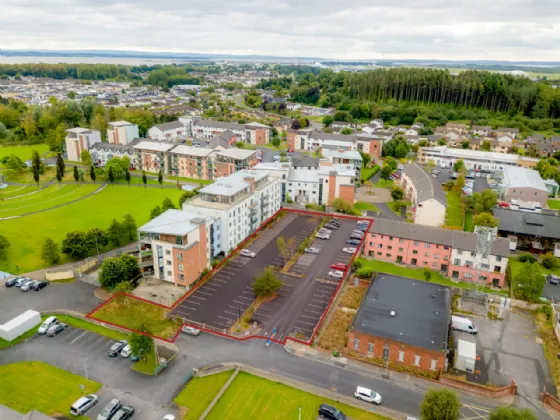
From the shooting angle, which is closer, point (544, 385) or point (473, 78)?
point (544, 385)

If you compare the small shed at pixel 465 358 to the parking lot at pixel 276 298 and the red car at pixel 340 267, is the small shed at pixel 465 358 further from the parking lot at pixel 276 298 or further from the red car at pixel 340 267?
the red car at pixel 340 267

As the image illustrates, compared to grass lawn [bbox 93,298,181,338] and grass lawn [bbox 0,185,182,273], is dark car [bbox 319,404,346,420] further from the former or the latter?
grass lawn [bbox 0,185,182,273]

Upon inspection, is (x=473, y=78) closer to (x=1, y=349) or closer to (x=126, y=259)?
(x=126, y=259)

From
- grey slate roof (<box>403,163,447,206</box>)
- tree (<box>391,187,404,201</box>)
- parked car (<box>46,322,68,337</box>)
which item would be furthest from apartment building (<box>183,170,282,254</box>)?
grey slate roof (<box>403,163,447,206</box>)

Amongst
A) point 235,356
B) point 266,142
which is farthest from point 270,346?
point 266,142

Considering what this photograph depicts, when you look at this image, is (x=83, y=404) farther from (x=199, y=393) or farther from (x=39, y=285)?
(x=39, y=285)

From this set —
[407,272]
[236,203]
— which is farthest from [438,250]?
[236,203]

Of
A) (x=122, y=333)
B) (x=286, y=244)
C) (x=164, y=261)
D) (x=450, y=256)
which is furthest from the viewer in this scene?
(x=286, y=244)
